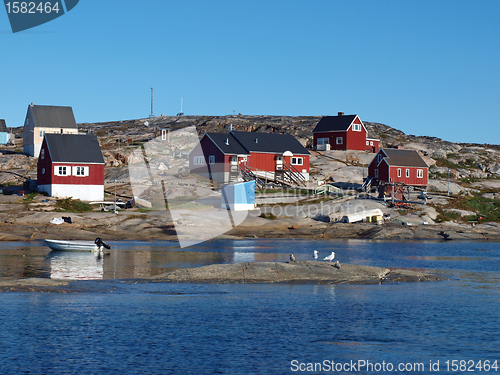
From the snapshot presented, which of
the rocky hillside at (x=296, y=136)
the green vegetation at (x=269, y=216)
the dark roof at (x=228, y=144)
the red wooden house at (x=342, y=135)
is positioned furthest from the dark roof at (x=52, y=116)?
the green vegetation at (x=269, y=216)

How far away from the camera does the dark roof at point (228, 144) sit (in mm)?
81062

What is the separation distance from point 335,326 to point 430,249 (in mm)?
33772

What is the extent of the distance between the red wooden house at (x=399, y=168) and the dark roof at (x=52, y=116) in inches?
2096

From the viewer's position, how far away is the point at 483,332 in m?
22.8

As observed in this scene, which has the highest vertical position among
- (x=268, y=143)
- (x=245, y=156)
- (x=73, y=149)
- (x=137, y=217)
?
(x=268, y=143)

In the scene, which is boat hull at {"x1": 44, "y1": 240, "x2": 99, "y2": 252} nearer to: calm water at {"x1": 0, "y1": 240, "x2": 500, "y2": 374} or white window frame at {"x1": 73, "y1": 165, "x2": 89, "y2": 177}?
calm water at {"x1": 0, "y1": 240, "x2": 500, "y2": 374}

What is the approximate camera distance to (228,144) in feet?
274

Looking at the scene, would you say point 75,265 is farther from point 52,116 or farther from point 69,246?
point 52,116

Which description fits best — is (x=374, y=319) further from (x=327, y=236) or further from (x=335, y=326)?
(x=327, y=236)

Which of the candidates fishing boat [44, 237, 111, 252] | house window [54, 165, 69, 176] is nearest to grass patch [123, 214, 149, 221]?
fishing boat [44, 237, 111, 252]

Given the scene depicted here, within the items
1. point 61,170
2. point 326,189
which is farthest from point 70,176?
point 326,189

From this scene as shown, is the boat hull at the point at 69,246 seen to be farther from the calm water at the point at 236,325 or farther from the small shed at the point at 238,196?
the small shed at the point at 238,196

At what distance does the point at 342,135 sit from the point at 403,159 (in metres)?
21.9

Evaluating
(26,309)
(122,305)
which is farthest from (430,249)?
(26,309)
